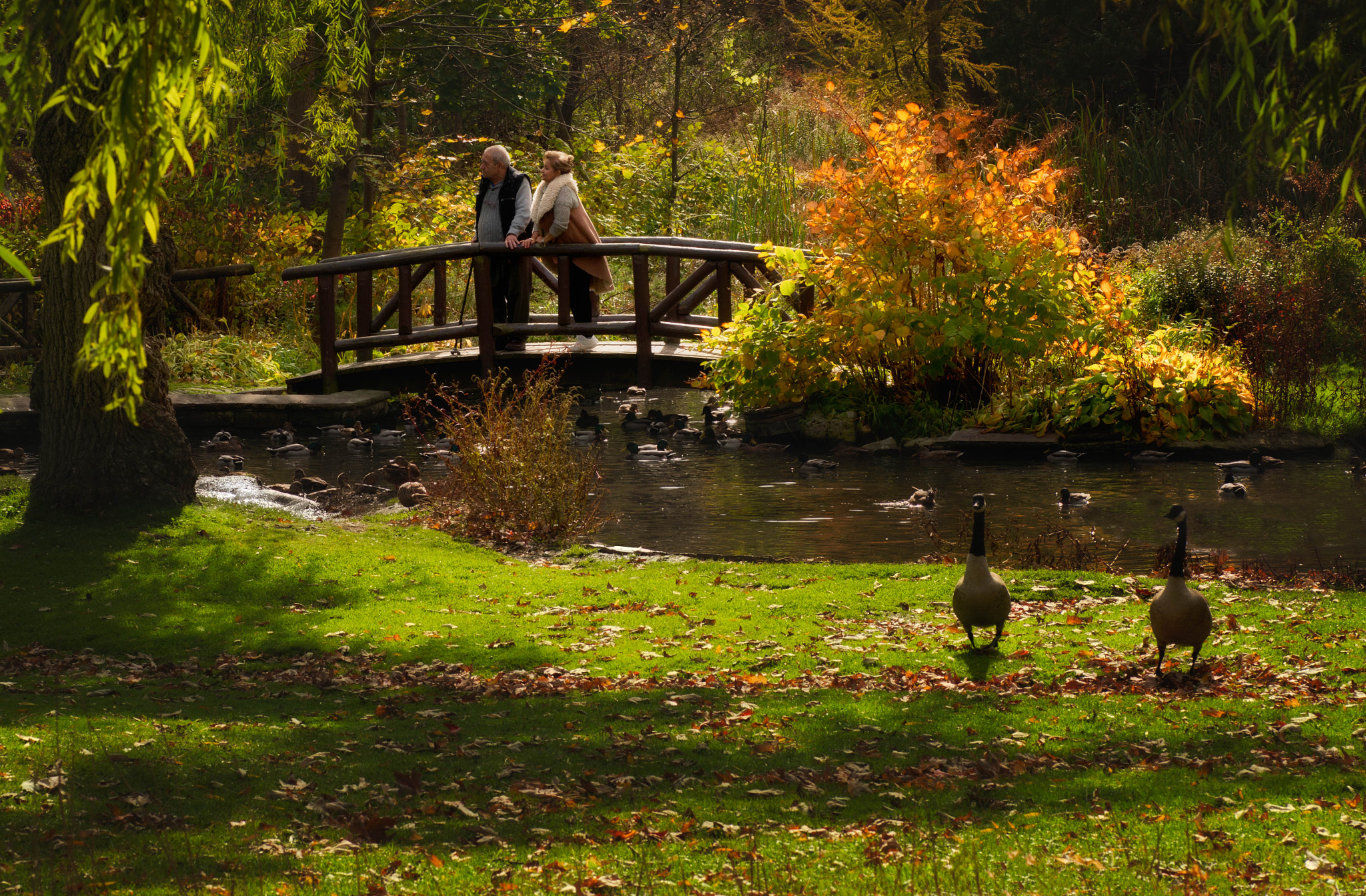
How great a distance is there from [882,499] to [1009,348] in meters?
3.12

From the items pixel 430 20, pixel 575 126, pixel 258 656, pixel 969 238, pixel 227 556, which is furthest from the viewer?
pixel 575 126

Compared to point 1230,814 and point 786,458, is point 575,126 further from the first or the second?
point 1230,814

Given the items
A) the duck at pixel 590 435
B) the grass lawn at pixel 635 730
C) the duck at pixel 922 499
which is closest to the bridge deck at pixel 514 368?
the duck at pixel 590 435

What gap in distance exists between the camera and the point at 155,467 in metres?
10.5

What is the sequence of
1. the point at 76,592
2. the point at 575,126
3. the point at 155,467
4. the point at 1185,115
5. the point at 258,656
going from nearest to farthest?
the point at 258,656 → the point at 76,592 → the point at 155,467 → the point at 1185,115 → the point at 575,126

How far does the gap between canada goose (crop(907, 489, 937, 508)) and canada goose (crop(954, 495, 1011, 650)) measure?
4959 mm

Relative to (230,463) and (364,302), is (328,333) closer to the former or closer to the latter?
(364,302)

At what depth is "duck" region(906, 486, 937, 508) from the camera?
12.5 meters

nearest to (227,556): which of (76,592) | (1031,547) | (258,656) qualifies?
(76,592)

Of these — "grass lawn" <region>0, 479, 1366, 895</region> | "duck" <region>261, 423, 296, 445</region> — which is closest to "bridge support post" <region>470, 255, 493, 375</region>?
"duck" <region>261, 423, 296, 445</region>

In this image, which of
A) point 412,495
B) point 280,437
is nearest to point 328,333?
point 280,437

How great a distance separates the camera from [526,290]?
1841 cm

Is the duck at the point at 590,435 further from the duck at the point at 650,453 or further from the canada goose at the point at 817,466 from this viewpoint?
the canada goose at the point at 817,466

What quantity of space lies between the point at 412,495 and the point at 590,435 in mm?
4360
